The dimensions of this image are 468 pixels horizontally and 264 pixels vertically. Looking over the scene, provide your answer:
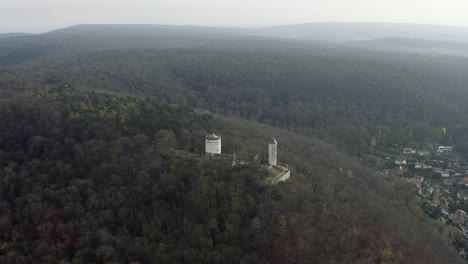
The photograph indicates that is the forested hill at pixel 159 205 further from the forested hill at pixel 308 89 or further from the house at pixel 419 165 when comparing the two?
the forested hill at pixel 308 89

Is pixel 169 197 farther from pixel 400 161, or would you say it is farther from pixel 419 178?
pixel 400 161

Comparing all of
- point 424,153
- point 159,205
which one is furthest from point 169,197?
point 424,153

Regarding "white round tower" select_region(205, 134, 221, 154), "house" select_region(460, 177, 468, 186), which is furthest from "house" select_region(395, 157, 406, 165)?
"white round tower" select_region(205, 134, 221, 154)

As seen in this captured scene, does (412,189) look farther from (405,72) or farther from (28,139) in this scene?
(405,72)

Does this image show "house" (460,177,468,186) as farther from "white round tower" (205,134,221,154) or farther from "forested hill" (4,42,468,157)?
"white round tower" (205,134,221,154)

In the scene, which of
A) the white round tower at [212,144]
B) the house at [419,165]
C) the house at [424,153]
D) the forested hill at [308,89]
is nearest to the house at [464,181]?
the house at [419,165]
